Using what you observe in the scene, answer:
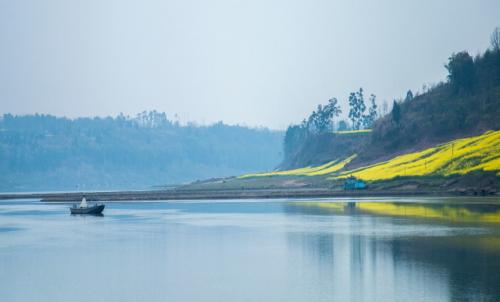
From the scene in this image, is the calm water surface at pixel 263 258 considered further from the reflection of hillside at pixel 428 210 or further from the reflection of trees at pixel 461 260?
the reflection of hillside at pixel 428 210

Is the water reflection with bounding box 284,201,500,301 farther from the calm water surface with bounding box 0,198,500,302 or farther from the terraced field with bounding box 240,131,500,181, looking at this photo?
the terraced field with bounding box 240,131,500,181

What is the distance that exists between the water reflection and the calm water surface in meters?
0.09

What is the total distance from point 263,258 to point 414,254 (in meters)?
12.6

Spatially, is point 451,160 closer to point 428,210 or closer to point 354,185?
point 354,185

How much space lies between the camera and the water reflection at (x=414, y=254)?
47.9 m

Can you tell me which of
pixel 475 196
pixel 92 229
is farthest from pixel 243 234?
pixel 475 196

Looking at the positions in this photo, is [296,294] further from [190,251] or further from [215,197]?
[215,197]

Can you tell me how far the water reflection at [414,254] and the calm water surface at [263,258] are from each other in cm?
9

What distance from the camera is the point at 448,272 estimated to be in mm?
53250

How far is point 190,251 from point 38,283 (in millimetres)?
18095

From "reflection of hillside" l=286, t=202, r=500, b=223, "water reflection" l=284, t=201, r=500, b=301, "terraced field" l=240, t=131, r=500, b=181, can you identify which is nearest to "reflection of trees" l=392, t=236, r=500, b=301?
"water reflection" l=284, t=201, r=500, b=301

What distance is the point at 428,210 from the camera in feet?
354

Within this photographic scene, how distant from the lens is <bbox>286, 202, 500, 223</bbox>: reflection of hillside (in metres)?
92.4

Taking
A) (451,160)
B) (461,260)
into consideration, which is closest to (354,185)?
(451,160)
